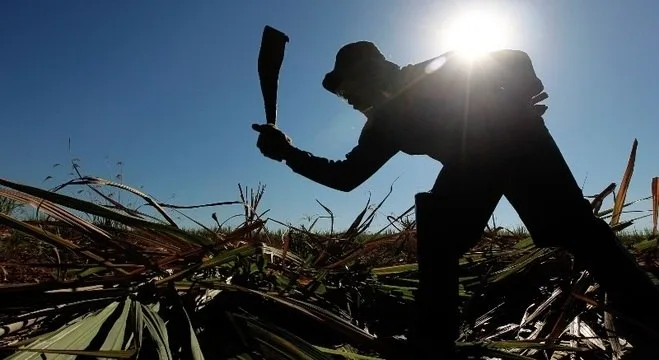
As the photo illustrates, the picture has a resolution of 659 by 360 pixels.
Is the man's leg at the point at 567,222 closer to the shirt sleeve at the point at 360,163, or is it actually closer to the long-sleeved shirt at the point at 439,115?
the long-sleeved shirt at the point at 439,115

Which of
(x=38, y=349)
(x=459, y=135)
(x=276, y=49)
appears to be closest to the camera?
(x=38, y=349)

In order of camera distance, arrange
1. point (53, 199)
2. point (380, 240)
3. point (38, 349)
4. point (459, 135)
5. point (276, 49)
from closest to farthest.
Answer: point (38, 349) → point (53, 199) → point (459, 135) → point (276, 49) → point (380, 240)

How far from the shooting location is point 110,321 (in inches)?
46.4

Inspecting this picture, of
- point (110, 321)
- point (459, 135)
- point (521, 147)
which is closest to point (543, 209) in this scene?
point (521, 147)

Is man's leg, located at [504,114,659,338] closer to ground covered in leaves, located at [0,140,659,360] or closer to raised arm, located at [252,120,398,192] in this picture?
ground covered in leaves, located at [0,140,659,360]

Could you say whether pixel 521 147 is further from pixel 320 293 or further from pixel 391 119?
pixel 320 293

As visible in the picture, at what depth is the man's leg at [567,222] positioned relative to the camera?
5.10 feet

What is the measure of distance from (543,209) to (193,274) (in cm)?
123

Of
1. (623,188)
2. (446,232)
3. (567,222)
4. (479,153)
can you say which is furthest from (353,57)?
(623,188)

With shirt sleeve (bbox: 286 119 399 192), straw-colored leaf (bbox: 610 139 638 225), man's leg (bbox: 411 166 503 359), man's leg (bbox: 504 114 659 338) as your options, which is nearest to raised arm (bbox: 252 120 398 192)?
shirt sleeve (bbox: 286 119 399 192)

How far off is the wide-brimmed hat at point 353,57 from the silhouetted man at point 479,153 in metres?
0.01

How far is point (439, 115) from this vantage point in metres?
1.91

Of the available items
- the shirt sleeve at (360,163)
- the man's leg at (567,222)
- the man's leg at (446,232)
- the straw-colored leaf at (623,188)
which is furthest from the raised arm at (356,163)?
the straw-colored leaf at (623,188)

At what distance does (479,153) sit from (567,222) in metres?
0.38
